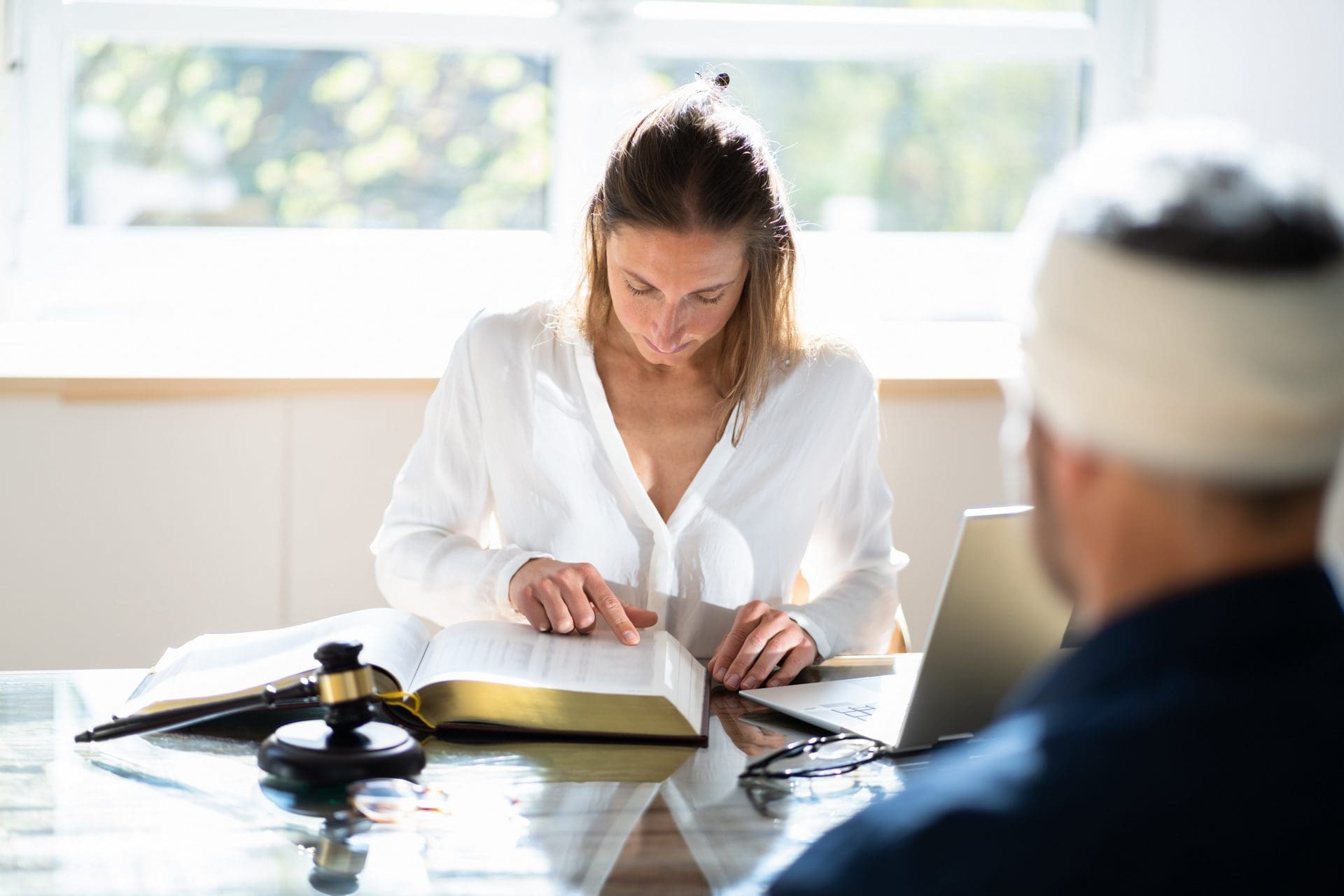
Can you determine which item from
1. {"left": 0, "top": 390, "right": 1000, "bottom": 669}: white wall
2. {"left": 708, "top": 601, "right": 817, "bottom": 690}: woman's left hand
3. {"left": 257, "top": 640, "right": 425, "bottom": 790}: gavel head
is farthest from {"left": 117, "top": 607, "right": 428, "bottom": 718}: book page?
{"left": 0, "top": 390, "right": 1000, "bottom": 669}: white wall

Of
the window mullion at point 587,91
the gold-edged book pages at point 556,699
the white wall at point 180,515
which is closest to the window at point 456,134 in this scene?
the window mullion at point 587,91

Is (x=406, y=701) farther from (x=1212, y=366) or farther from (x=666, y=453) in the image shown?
(x=1212, y=366)

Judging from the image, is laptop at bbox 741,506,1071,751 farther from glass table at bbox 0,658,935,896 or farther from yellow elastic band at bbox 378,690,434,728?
yellow elastic band at bbox 378,690,434,728

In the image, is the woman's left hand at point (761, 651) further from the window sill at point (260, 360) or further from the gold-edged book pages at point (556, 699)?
the window sill at point (260, 360)

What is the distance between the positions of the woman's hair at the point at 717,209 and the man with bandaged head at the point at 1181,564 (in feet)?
3.99

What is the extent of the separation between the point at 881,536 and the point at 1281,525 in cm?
148

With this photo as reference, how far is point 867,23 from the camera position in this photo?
3.48 metres

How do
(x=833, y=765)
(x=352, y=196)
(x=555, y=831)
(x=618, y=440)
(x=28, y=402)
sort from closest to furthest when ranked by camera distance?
1. (x=555, y=831)
2. (x=833, y=765)
3. (x=618, y=440)
4. (x=28, y=402)
5. (x=352, y=196)

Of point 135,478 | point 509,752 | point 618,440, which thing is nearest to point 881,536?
point 618,440

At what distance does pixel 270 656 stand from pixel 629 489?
0.68m

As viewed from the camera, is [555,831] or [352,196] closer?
[555,831]

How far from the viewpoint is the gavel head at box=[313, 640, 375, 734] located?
129cm

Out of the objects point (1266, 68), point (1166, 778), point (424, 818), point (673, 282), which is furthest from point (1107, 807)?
point (1266, 68)

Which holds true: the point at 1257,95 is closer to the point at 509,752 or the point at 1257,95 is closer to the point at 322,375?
the point at 322,375
